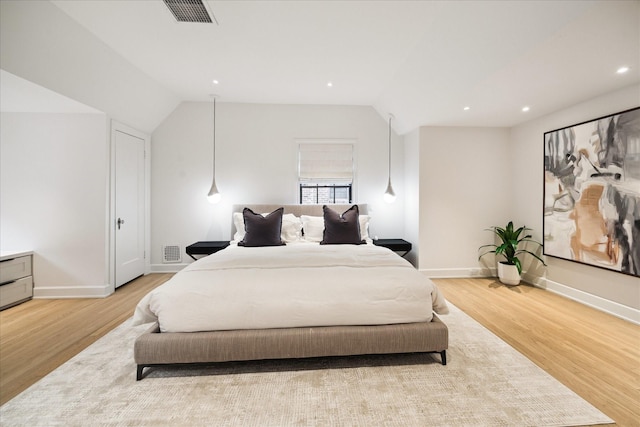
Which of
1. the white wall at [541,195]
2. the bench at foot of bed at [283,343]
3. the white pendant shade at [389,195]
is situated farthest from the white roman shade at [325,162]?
the bench at foot of bed at [283,343]

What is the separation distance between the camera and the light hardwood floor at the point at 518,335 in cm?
182

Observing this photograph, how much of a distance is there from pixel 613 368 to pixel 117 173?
5505mm

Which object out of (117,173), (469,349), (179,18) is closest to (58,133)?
(117,173)

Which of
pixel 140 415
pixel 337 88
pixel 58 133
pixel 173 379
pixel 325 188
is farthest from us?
pixel 325 188

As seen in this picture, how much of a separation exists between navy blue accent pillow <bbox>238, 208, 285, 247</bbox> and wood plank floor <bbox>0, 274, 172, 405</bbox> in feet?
4.99

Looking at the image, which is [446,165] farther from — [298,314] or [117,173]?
[117,173]

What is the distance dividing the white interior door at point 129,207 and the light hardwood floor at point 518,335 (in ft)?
1.46

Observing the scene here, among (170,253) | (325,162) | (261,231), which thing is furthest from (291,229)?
(170,253)

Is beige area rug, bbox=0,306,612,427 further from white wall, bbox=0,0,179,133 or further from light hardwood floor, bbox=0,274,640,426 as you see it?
white wall, bbox=0,0,179,133

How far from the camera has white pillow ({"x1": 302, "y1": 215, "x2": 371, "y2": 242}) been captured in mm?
3859

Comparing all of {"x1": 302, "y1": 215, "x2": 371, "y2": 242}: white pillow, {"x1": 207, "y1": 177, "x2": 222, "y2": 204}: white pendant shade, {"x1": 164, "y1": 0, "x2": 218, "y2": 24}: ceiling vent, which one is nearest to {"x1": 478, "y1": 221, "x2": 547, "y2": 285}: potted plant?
{"x1": 302, "y1": 215, "x2": 371, "y2": 242}: white pillow

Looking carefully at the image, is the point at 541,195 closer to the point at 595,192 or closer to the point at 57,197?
the point at 595,192

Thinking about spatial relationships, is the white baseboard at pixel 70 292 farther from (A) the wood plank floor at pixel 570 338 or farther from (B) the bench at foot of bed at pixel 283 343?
(A) the wood plank floor at pixel 570 338

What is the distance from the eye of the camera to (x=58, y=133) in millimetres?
3355
